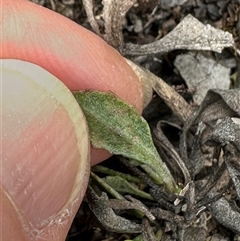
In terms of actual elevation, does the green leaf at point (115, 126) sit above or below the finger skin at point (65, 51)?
below

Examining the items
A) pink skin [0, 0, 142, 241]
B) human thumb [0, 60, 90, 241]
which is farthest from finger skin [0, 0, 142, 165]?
human thumb [0, 60, 90, 241]

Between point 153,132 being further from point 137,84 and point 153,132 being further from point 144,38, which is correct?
point 144,38

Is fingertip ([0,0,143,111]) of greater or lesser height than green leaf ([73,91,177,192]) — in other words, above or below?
above

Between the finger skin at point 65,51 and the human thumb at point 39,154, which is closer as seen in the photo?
the human thumb at point 39,154

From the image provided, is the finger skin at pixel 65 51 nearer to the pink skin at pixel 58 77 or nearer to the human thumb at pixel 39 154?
the pink skin at pixel 58 77

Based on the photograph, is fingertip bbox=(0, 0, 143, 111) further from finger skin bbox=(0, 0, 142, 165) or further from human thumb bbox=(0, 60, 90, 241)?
human thumb bbox=(0, 60, 90, 241)

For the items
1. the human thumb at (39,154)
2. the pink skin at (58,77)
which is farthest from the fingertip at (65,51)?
the human thumb at (39,154)
